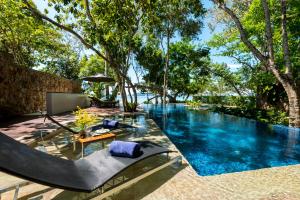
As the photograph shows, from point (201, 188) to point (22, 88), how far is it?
1358 cm

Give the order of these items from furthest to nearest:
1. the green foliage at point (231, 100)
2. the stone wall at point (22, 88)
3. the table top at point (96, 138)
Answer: the green foliage at point (231, 100) < the stone wall at point (22, 88) < the table top at point (96, 138)

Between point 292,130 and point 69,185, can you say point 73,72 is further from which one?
point 69,185

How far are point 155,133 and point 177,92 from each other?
2698cm

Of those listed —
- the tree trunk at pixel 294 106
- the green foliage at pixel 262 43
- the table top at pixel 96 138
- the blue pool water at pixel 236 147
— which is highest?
the green foliage at pixel 262 43

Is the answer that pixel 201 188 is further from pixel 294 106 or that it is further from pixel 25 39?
pixel 25 39

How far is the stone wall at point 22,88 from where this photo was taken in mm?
12469

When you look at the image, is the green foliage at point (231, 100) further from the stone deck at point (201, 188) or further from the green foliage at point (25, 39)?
the green foliage at point (25, 39)

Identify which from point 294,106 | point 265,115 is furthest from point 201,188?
point 265,115

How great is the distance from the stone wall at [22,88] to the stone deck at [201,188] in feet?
31.6

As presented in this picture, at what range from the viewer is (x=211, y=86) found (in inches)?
1464

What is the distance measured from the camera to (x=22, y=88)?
1410cm

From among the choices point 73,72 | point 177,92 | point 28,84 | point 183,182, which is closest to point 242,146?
point 183,182

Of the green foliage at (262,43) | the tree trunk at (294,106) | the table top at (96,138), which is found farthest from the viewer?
the green foliage at (262,43)

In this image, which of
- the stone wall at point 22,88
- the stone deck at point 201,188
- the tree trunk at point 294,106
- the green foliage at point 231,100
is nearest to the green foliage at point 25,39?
the stone wall at point 22,88
